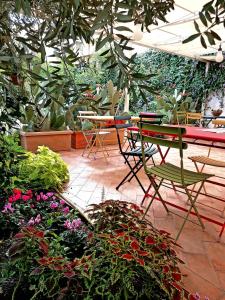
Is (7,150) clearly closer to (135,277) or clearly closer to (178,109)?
(135,277)

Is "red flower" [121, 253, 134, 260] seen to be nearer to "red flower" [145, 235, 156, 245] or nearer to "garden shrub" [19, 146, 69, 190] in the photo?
"red flower" [145, 235, 156, 245]

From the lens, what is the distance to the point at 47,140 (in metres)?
4.99

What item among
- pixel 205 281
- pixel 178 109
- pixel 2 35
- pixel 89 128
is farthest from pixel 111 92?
pixel 2 35

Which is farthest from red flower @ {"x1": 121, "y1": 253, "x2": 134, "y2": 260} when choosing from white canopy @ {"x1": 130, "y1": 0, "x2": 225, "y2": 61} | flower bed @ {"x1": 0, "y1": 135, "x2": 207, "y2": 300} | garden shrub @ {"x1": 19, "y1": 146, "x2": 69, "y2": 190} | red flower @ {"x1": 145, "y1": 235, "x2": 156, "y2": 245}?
white canopy @ {"x1": 130, "y1": 0, "x2": 225, "y2": 61}

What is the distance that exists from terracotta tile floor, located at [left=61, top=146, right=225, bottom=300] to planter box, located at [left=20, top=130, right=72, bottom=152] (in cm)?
52

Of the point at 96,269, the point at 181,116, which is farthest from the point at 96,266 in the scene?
the point at 181,116

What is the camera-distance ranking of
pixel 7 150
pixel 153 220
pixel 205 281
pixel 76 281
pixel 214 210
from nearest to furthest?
1. pixel 76 281
2. pixel 7 150
3. pixel 205 281
4. pixel 153 220
5. pixel 214 210

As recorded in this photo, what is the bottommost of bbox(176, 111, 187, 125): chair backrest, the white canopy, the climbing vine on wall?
bbox(176, 111, 187, 125): chair backrest

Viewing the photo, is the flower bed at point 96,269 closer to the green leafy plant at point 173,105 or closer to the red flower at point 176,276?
the red flower at point 176,276

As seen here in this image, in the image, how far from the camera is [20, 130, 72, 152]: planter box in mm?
4754

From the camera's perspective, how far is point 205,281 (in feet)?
5.15

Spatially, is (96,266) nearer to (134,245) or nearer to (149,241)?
(134,245)

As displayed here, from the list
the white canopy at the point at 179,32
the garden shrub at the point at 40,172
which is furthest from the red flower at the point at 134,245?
the white canopy at the point at 179,32

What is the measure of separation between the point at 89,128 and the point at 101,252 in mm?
4476
